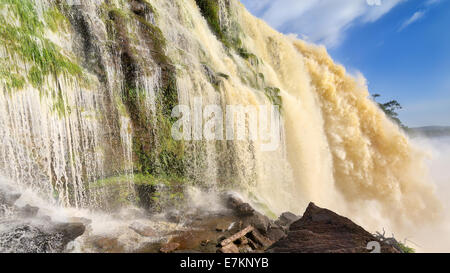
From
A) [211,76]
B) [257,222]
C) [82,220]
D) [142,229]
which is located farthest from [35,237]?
[211,76]

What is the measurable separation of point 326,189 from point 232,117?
334 inches

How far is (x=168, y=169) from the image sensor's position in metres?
8.78

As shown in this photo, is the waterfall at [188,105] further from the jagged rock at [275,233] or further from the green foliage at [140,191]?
the jagged rock at [275,233]

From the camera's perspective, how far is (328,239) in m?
3.53

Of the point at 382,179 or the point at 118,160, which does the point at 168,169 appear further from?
the point at 382,179

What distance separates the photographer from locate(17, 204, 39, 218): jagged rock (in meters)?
5.50

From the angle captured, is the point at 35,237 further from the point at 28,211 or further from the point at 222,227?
the point at 222,227

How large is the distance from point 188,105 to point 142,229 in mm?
4564

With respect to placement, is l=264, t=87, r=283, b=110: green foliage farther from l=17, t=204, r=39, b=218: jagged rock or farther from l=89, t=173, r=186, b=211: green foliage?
l=17, t=204, r=39, b=218: jagged rock

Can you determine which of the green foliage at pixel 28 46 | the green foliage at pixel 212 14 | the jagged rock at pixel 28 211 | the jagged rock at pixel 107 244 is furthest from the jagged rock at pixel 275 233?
the green foliage at pixel 212 14

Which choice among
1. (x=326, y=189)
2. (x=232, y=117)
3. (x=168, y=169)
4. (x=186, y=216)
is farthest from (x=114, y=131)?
(x=326, y=189)

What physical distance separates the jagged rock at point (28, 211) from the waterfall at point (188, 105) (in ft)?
2.06

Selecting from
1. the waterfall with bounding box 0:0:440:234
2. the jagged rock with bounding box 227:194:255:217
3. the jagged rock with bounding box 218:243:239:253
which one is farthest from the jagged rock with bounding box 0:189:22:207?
the jagged rock with bounding box 227:194:255:217

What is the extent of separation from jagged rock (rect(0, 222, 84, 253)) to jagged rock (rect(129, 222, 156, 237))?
152 centimetres
